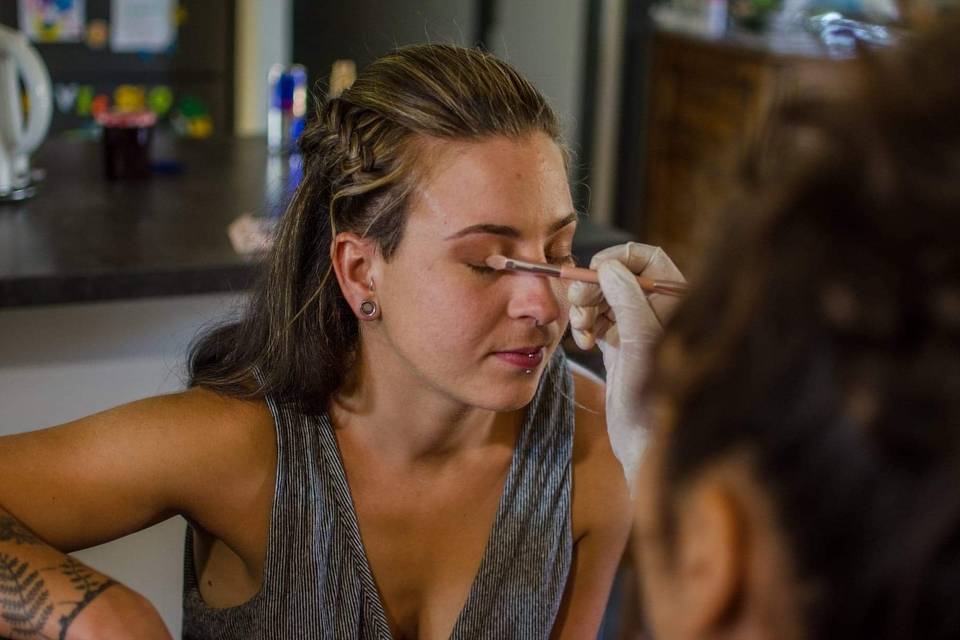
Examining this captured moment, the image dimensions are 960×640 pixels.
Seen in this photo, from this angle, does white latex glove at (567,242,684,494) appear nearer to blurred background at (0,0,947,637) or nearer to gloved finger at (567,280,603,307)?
gloved finger at (567,280,603,307)

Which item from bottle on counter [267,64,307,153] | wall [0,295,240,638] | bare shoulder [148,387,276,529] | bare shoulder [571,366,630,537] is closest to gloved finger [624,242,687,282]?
bare shoulder [571,366,630,537]

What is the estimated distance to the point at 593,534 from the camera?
4.68 ft

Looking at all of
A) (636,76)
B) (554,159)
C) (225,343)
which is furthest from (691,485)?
(636,76)

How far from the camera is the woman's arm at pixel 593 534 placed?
1.42 meters

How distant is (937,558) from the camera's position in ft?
1.54

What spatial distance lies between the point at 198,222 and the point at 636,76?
263cm

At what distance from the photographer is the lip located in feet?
4.24

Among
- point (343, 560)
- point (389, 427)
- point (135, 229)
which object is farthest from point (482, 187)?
point (135, 229)

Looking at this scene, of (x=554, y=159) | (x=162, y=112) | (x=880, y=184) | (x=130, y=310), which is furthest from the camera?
(x=162, y=112)

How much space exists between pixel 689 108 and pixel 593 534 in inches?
127

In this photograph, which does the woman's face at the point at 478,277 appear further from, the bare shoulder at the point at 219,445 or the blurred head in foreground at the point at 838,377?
the blurred head in foreground at the point at 838,377

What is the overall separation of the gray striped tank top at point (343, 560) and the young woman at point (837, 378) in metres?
0.84

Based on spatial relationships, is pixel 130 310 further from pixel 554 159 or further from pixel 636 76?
pixel 636 76

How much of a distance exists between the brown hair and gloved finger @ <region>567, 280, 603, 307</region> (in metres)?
0.17
